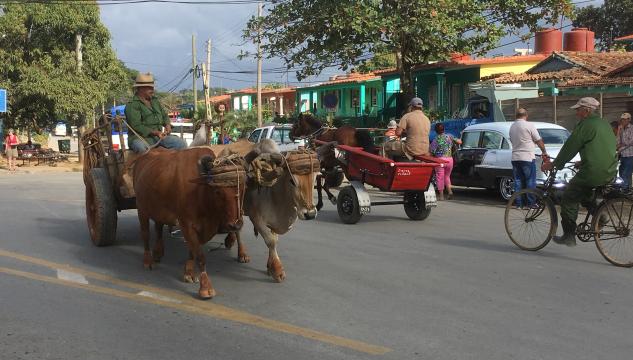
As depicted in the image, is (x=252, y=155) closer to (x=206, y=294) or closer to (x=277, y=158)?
(x=277, y=158)

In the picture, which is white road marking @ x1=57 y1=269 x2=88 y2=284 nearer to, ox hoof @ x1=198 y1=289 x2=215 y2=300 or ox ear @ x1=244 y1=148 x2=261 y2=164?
ox hoof @ x1=198 y1=289 x2=215 y2=300

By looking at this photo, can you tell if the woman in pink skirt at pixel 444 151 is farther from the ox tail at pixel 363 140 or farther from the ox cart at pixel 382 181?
the ox tail at pixel 363 140

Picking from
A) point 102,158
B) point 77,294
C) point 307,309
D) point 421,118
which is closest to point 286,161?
point 307,309

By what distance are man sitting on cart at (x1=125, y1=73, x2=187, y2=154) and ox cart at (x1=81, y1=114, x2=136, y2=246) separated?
0.21 metres

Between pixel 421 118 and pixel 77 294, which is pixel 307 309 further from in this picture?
pixel 421 118

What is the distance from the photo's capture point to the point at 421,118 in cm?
1045


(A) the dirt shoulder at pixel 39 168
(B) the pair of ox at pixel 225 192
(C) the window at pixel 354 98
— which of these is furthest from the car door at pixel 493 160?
(C) the window at pixel 354 98

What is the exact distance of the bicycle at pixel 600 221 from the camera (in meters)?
7.36

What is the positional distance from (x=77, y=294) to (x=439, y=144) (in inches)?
408

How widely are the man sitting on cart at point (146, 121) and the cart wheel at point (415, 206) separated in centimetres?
452

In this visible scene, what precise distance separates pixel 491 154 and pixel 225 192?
33.5 ft

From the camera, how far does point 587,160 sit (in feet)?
24.3

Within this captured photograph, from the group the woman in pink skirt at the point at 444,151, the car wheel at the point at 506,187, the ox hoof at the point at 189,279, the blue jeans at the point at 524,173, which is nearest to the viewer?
the ox hoof at the point at 189,279

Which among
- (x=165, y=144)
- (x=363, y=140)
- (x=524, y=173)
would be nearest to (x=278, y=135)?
(x=363, y=140)
